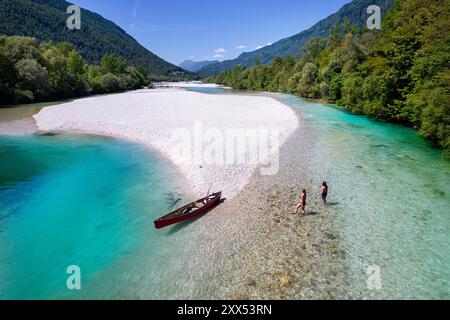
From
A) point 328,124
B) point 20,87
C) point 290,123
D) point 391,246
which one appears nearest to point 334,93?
point 328,124

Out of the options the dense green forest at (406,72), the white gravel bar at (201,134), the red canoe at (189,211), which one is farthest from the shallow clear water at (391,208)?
the red canoe at (189,211)

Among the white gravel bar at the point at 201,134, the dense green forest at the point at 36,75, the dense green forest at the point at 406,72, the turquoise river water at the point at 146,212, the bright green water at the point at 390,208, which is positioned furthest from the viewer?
the dense green forest at the point at 36,75

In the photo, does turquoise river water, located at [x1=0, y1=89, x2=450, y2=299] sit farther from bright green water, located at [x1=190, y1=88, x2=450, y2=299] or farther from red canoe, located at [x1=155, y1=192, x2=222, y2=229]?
red canoe, located at [x1=155, y1=192, x2=222, y2=229]

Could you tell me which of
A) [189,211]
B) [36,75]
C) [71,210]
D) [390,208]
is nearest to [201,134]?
[189,211]

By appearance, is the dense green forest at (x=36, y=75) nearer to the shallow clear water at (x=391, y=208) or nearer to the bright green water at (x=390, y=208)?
the bright green water at (x=390, y=208)

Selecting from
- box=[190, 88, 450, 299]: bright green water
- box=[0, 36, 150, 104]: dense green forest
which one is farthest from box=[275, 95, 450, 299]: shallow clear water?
box=[0, 36, 150, 104]: dense green forest
